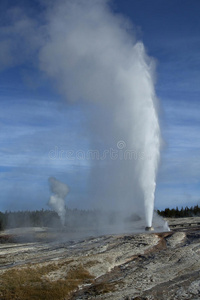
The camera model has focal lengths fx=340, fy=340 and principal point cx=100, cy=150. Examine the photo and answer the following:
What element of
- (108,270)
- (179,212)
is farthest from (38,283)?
(179,212)

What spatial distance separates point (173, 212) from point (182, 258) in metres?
61.9

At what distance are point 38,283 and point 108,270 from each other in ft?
19.2

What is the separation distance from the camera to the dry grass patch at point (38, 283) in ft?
62.1

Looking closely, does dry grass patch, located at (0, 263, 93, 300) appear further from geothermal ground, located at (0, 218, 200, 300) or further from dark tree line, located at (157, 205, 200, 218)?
dark tree line, located at (157, 205, 200, 218)

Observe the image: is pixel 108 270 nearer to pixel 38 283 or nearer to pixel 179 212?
pixel 38 283

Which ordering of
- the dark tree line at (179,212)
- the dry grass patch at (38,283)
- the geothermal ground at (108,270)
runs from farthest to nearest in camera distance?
the dark tree line at (179,212), the geothermal ground at (108,270), the dry grass patch at (38,283)

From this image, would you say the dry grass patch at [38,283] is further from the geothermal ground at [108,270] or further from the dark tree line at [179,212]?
the dark tree line at [179,212]

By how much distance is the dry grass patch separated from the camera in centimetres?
1894

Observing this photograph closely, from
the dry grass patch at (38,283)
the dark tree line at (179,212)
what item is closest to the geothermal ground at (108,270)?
the dry grass patch at (38,283)

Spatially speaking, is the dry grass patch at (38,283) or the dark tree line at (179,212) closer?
the dry grass patch at (38,283)

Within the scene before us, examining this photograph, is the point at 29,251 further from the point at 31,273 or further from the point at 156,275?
the point at 156,275

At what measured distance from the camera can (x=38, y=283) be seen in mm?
20891

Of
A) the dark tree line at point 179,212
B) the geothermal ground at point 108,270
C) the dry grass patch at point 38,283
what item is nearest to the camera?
the dry grass patch at point 38,283

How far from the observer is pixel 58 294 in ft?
63.1
